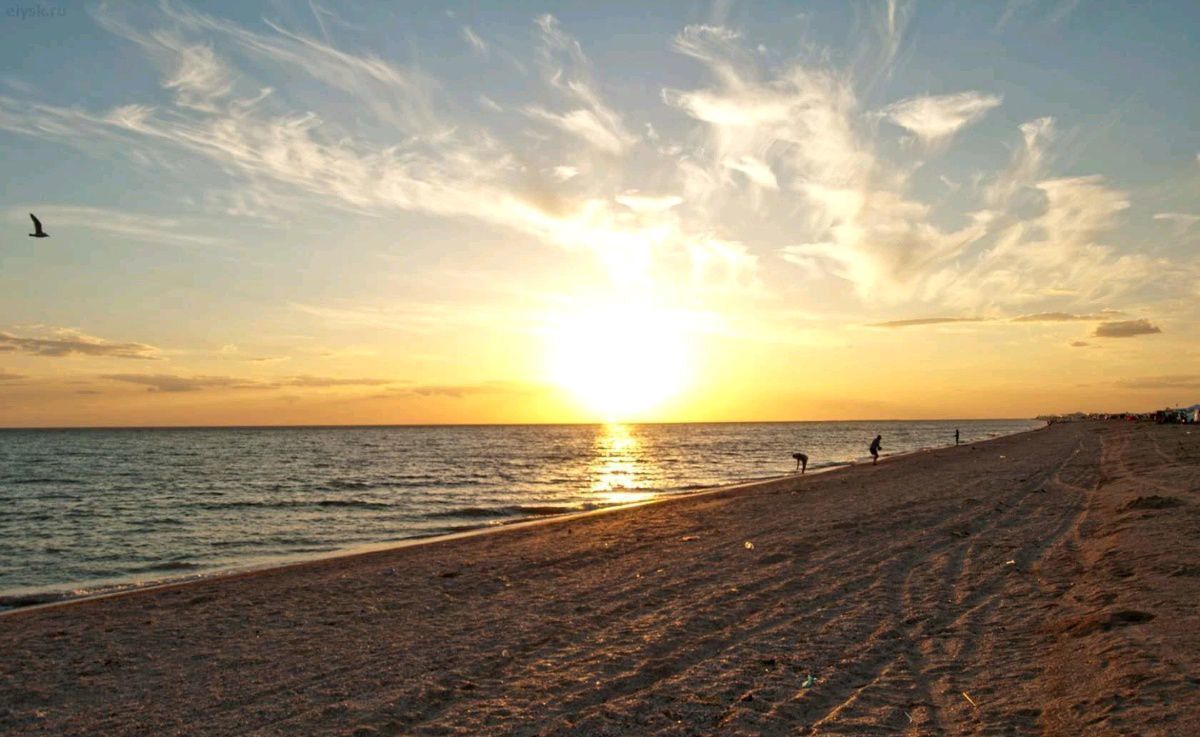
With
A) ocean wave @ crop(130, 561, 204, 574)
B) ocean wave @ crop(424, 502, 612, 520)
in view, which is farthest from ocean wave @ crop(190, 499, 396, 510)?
ocean wave @ crop(130, 561, 204, 574)

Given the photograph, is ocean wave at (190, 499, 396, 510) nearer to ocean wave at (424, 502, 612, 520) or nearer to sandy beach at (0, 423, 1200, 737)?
ocean wave at (424, 502, 612, 520)

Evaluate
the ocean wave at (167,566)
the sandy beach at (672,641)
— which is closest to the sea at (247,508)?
the ocean wave at (167,566)

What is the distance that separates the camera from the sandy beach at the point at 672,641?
774 centimetres

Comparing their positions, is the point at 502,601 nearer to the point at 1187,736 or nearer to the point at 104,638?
the point at 104,638

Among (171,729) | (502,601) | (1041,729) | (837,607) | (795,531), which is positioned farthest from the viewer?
(795,531)

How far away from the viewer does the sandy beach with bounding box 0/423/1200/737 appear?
774cm

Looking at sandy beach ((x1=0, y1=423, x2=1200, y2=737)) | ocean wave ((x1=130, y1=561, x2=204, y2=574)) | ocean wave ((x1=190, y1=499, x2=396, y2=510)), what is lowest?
ocean wave ((x1=190, y1=499, x2=396, y2=510))

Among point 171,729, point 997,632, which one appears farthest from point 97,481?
point 997,632

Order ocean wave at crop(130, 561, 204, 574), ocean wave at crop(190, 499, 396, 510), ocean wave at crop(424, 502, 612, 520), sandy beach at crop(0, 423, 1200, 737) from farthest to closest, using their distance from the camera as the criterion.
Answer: ocean wave at crop(190, 499, 396, 510) → ocean wave at crop(424, 502, 612, 520) → ocean wave at crop(130, 561, 204, 574) → sandy beach at crop(0, 423, 1200, 737)

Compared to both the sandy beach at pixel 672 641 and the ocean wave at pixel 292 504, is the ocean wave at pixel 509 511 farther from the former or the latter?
the sandy beach at pixel 672 641

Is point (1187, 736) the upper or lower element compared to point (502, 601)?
upper

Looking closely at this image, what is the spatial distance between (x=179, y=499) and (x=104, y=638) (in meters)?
33.1

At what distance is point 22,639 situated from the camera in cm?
1253

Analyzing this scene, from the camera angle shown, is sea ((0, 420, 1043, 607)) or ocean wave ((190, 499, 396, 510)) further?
ocean wave ((190, 499, 396, 510))
